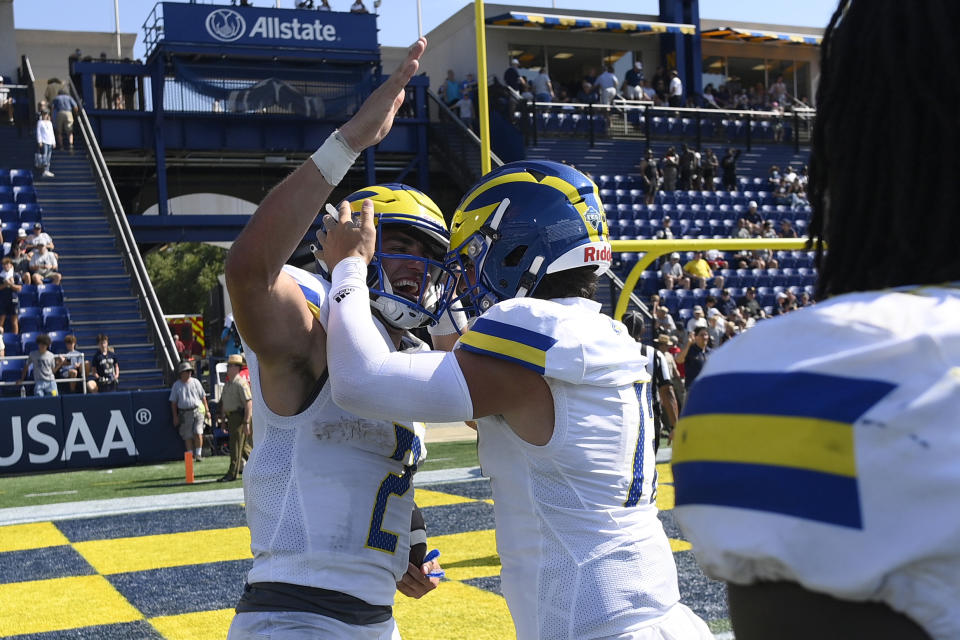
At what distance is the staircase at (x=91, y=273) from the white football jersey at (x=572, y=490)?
14.7 meters

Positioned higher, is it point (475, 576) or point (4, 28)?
point (4, 28)

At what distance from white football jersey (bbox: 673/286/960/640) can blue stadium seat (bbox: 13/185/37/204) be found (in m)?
20.5

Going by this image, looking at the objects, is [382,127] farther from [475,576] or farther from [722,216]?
[722,216]

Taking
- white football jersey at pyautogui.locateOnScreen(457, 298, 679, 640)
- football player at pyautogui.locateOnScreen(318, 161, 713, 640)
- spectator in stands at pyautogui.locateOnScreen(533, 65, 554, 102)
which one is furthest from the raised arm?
spectator in stands at pyautogui.locateOnScreen(533, 65, 554, 102)

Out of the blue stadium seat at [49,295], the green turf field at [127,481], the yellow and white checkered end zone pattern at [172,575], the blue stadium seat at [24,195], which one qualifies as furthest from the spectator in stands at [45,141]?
the yellow and white checkered end zone pattern at [172,575]

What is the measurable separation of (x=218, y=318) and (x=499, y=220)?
2460 centimetres

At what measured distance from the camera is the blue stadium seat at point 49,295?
16922mm

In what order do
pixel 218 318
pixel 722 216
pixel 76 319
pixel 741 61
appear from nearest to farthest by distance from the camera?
pixel 76 319, pixel 722 216, pixel 218 318, pixel 741 61

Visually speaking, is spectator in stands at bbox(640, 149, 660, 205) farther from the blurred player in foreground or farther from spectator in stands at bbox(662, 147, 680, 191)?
the blurred player in foreground

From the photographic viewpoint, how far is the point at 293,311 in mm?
2209

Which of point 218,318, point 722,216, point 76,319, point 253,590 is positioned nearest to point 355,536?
point 253,590

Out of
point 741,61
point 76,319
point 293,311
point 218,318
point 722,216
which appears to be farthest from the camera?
point 741,61

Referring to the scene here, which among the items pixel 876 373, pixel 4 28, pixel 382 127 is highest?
pixel 4 28

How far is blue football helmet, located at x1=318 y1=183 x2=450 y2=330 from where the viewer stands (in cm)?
247
